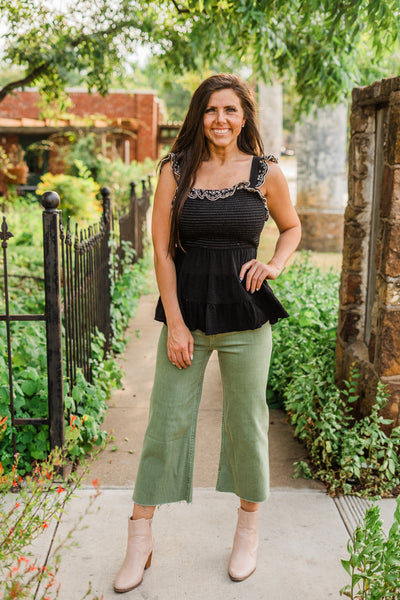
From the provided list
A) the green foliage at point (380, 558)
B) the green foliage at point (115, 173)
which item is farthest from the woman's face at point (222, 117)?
the green foliage at point (115, 173)

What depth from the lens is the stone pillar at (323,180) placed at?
12.1 metres

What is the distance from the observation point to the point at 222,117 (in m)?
2.52

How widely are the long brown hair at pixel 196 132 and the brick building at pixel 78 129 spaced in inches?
590

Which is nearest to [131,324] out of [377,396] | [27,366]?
[27,366]

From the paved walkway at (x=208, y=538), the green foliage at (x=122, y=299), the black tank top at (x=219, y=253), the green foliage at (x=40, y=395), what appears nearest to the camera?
the black tank top at (x=219, y=253)

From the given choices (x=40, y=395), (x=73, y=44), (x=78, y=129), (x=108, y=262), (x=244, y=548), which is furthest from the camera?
(x=78, y=129)

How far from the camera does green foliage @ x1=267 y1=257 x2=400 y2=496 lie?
3359 mm

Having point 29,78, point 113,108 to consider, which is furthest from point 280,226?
point 113,108

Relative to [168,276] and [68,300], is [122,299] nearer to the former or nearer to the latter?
[68,300]

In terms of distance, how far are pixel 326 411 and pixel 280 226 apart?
128 centimetres

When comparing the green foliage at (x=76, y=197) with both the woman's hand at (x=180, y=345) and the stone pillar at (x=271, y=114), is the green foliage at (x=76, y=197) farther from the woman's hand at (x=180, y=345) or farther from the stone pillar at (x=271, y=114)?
the woman's hand at (x=180, y=345)

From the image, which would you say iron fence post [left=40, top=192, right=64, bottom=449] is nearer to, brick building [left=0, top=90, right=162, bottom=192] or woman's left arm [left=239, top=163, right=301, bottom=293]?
woman's left arm [left=239, top=163, right=301, bottom=293]

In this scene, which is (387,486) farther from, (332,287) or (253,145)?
(332,287)

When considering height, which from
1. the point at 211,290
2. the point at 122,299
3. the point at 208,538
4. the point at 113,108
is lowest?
the point at 208,538
